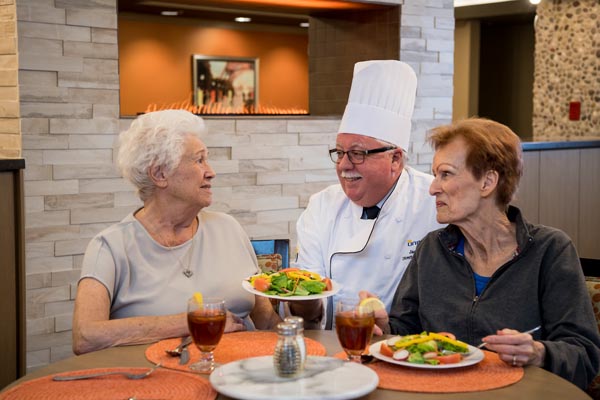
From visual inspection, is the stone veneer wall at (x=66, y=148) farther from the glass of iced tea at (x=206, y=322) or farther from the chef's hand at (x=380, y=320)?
the glass of iced tea at (x=206, y=322)

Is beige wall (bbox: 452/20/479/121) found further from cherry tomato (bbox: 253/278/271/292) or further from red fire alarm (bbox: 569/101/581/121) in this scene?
cherry tomato (bbox: 253/278/271/292)

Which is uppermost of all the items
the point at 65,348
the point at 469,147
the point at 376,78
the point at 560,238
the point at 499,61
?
the point at 499,61

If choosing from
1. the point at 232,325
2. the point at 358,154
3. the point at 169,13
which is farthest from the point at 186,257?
the point at 169,13

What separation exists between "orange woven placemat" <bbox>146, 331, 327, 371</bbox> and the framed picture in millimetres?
8290

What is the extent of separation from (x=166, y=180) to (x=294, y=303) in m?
0.56

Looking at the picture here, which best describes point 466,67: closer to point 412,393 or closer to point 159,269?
point 159,269

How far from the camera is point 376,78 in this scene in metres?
3.11

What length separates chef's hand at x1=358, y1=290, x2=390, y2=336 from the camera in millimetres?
2189

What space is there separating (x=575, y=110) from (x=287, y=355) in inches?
281

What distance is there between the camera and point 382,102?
3.11 meters

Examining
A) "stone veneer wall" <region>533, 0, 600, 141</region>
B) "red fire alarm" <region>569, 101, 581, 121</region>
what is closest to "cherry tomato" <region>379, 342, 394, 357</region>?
"stone veneer wall" <region>533, 0, 600, 141</region>

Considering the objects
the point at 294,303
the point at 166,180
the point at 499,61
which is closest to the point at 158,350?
the point at 294,303

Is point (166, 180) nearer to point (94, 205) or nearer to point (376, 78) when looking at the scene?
point (376, 78)

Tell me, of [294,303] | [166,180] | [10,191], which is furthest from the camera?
[10,191]
